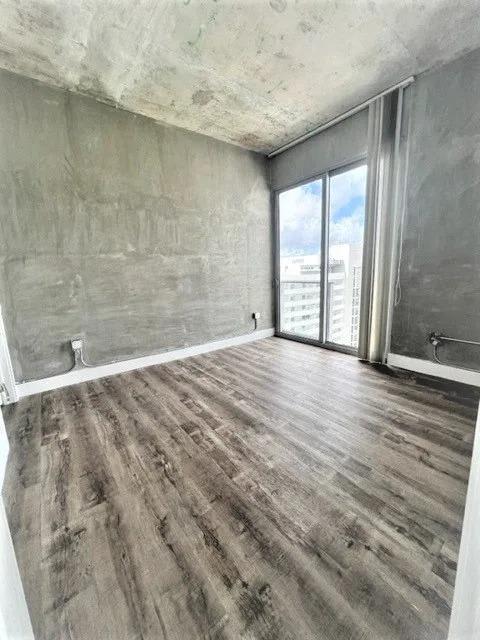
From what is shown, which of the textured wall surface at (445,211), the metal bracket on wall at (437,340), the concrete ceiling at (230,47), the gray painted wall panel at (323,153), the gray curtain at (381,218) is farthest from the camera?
the gray painted wall panel at (323,153)

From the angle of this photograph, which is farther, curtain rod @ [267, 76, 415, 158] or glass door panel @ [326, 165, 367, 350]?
glass door panel @ [326, 165, 367, 350]

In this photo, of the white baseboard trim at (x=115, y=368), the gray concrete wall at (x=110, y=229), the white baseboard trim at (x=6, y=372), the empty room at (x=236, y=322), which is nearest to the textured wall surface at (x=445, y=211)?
the empty room at (x=236, y=322)

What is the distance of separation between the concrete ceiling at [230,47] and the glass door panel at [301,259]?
1.17 meters

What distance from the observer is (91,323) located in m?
2.86

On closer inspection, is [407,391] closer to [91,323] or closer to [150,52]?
[91,323]

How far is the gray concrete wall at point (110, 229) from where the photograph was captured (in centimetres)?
244

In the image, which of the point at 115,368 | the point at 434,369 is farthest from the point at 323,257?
the point at 115,368

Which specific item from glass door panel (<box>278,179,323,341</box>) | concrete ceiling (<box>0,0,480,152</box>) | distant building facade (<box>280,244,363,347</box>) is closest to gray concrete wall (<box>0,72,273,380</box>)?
concrete ceiling (<box>0,0,480,152</box>)

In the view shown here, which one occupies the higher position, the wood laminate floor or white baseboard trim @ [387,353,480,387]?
white baseboard trim @ [387,353,480,387]

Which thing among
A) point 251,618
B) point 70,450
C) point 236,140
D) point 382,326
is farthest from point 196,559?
point 236,140

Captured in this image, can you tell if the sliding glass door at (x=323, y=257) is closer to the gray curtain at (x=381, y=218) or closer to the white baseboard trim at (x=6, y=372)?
the gray curtain at (x=381, y=218)

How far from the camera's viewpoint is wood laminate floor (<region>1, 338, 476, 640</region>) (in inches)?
34.5

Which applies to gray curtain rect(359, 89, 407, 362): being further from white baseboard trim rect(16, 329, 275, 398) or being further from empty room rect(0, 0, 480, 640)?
white baseboard trim rect(16, 329, 275, 398)

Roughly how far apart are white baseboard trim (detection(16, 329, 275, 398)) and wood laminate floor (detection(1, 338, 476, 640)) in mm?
325
